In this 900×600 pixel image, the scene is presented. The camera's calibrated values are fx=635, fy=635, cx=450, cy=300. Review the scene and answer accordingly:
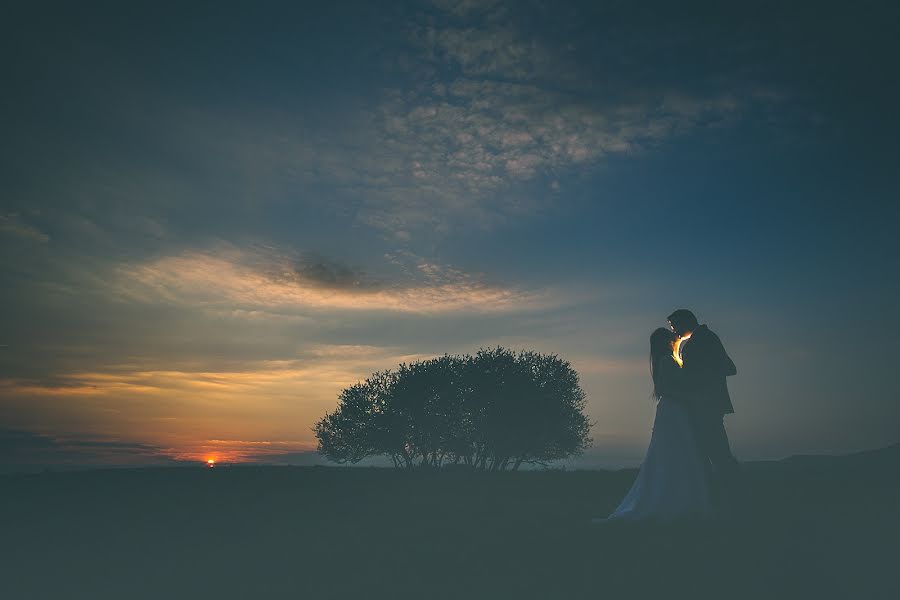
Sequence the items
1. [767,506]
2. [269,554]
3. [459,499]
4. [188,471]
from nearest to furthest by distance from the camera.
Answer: [269,554] → [767,506] → [459,499] → [188,471]

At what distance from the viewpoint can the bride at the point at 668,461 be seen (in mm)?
13398

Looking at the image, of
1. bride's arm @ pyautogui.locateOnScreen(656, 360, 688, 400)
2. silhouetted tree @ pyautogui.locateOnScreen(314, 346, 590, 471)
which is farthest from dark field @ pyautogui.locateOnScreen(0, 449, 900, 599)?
silhouetted tree @ pyautogui.locateOnScreen(314, 346, 590, 471)

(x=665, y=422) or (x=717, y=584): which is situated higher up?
(x=665, y=422)

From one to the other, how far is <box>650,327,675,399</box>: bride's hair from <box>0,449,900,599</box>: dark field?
3.36 m

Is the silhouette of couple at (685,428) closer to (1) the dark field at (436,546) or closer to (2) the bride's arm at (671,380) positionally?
(2) the bride's arm at (671,380)

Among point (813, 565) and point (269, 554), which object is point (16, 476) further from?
point (813, 565)

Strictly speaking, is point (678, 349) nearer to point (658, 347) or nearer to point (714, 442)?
point (658, 347)

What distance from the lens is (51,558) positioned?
12.7m

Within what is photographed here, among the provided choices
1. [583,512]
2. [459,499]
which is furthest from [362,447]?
[583,512]

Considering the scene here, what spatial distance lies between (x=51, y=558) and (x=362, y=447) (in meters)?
35.7

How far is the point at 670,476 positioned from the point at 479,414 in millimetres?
31718

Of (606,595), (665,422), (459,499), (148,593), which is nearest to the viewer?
(606,595)

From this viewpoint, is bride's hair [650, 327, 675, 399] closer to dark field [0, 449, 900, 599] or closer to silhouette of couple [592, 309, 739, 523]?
silhouette of couple [592, 309, 739, 523]

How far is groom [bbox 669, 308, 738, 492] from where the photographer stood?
14219 mm
